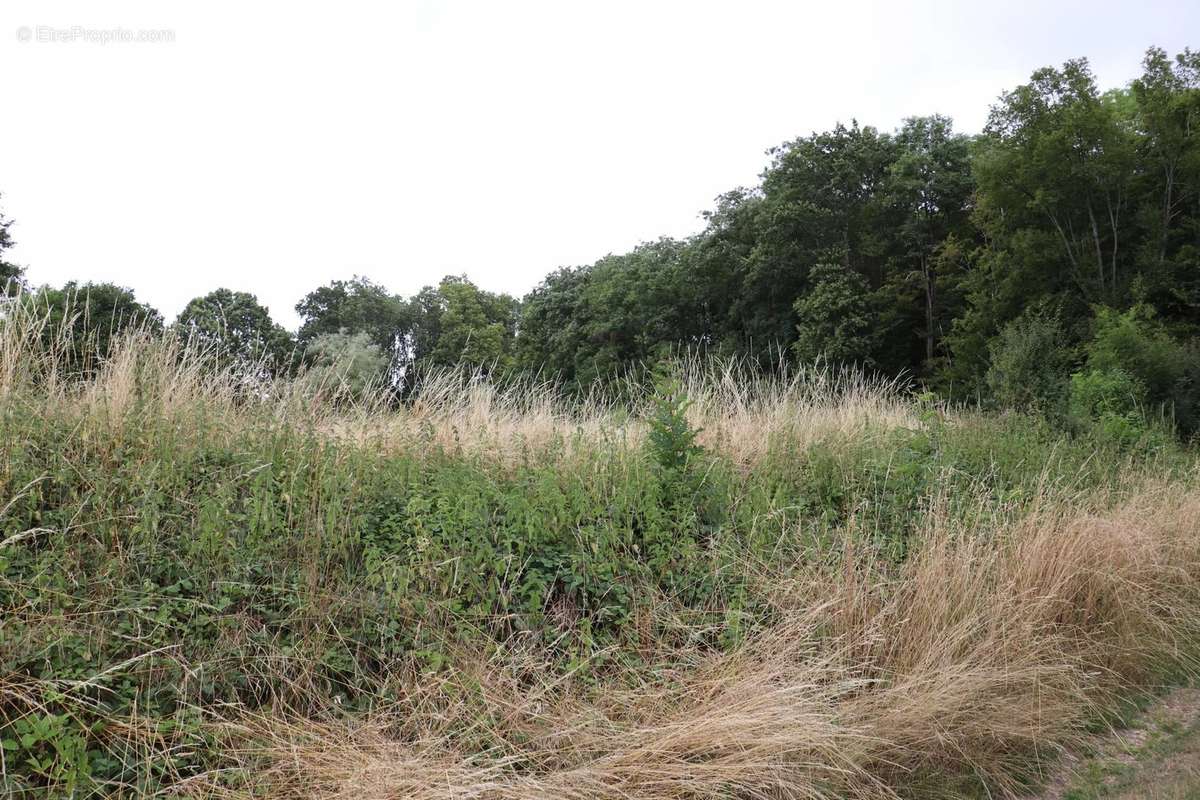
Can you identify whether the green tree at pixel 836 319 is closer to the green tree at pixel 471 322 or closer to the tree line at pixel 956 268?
the tree line at pixel 956 268

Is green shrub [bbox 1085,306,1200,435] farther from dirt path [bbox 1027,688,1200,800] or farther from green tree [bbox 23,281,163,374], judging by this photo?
green tree [bbox 23,281,163,374]

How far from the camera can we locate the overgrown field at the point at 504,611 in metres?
2.72

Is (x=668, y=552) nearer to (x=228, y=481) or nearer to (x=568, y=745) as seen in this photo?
(x=568, y=745)

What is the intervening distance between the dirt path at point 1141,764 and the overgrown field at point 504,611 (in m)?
0.15

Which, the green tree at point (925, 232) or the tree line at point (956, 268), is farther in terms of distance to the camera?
the green tree at point (925, 232)

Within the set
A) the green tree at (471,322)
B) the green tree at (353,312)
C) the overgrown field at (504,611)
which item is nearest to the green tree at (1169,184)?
the overgrown field at (504,611)

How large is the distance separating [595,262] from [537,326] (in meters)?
5.14

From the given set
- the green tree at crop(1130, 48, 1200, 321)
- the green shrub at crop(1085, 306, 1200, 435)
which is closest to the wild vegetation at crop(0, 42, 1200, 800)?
the green shrub at crop(1085, 306, 1200, 435)

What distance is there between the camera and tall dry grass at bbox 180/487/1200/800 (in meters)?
2.70

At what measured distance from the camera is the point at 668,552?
4352 millimetres

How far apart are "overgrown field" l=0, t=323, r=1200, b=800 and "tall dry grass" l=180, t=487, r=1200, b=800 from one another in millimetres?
19

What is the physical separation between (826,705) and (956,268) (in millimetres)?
32978

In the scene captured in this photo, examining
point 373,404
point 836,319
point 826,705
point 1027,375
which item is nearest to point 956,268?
point 836,319

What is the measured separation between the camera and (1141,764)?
11.6ft
